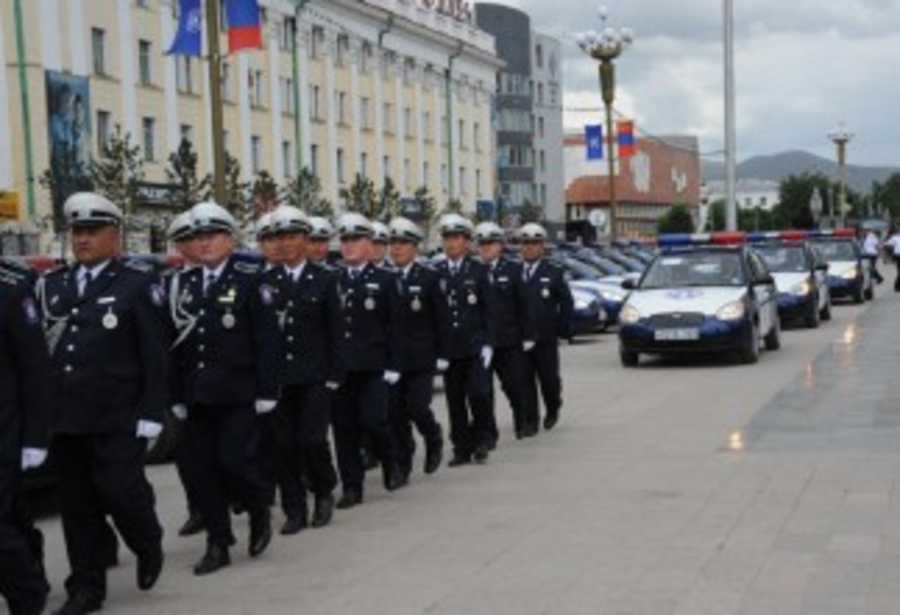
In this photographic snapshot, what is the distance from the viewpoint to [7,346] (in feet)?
19.2

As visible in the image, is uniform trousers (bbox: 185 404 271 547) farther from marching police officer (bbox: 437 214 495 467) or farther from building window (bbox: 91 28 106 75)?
building window (bbox: 91 28 106 75)

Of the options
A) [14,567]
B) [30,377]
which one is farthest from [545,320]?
[14,567]

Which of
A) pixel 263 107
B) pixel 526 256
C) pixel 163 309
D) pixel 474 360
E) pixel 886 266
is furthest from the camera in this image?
pixel 886 266

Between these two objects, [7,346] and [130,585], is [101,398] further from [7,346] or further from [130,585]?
[130,585]

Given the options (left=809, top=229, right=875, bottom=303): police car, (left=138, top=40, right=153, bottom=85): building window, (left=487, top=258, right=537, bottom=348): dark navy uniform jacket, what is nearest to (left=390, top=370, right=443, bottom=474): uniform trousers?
(left=487, top=258, right=537, bottom=348): dark navy uniform jacket

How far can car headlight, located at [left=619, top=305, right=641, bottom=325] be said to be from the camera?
736 inches

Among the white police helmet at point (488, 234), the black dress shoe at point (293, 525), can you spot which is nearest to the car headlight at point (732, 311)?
the white police helmet at point (488, 234)

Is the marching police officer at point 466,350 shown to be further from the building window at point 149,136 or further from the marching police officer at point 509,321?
Result: the building window at point 149,136

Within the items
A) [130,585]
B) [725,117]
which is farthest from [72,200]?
[725,117]

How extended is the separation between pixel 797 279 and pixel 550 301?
42.8 ft

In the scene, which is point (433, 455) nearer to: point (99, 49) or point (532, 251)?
point (532, 251)

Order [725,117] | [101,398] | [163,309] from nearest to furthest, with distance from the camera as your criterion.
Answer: [101,398] → [163,309] → [725,117]

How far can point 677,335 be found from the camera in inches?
722

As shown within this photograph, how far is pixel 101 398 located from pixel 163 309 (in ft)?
2.22
